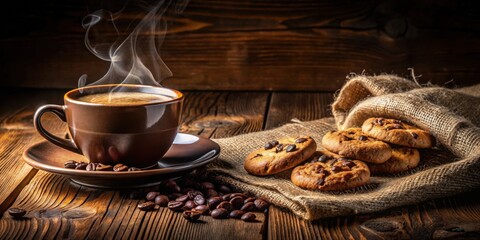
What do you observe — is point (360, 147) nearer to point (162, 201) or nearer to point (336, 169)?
point (336, 169)

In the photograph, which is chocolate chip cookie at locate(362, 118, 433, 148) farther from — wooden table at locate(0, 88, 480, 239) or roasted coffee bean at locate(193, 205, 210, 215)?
roasted coffee bean at locate(193, 205, 210, 215)

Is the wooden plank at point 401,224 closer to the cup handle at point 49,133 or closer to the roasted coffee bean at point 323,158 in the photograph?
the roasted coffee bean at point 323,158

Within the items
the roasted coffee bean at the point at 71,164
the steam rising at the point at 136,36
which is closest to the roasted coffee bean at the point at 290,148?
the roasted coffee bean at the point at 71,164

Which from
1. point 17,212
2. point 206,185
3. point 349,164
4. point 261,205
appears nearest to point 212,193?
point 206,185

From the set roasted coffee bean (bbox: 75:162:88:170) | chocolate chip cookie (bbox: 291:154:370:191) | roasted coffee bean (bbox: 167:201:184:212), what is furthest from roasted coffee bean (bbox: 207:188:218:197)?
roasted coffee bean (bbox: 75:162:88:170)

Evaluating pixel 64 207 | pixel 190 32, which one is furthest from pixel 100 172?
pixel 190 32

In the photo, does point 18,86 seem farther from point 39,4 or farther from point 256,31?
point 256,31

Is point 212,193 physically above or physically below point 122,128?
below
